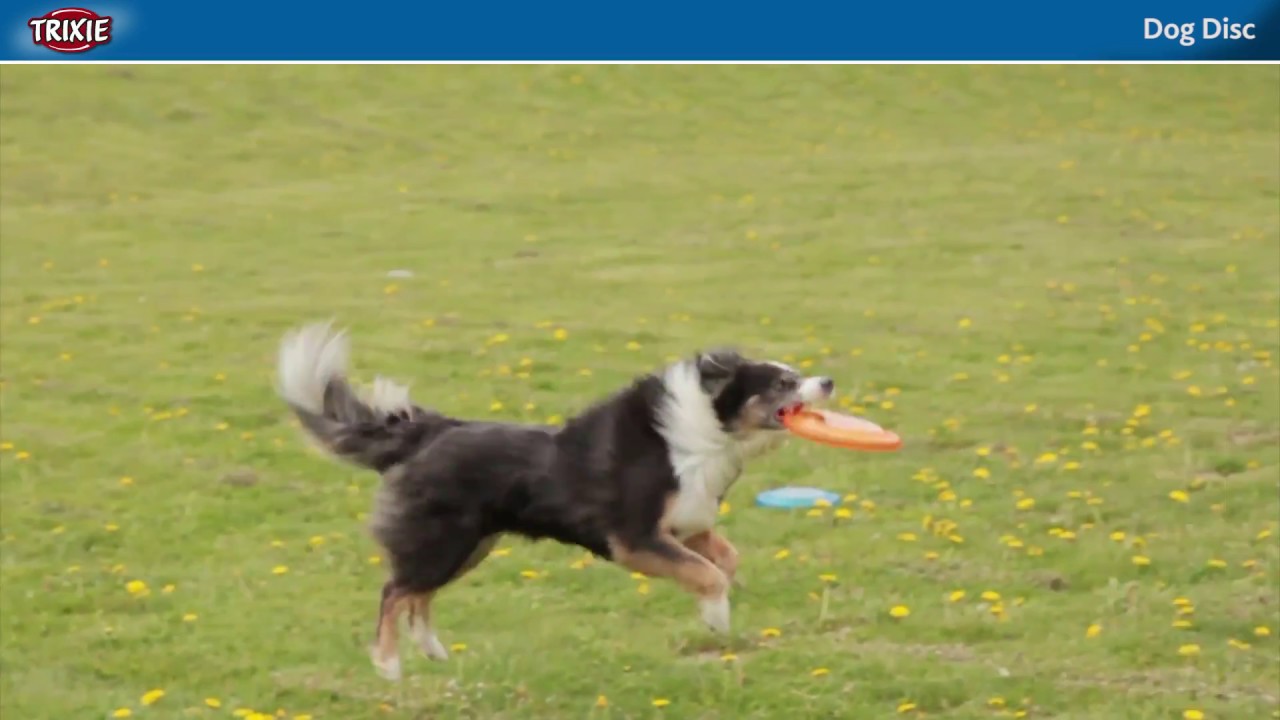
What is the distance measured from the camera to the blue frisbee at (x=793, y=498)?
32.8 feet

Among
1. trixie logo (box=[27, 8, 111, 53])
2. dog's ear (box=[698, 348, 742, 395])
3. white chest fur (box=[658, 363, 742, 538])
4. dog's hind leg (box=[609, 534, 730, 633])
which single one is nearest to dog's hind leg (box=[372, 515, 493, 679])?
dog's hind leg (box=[609, 534, 730, 633])

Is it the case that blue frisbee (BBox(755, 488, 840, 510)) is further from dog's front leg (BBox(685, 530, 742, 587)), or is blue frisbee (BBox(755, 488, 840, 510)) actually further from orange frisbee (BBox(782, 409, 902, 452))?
orange frisbee (BBox(782, 409, 902, 452))

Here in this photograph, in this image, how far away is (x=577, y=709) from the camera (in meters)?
6.95

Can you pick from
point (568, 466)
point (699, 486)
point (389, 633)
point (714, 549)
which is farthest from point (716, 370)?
point (389, 633)

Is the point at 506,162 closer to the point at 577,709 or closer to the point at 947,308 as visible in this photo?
the point at 947,308

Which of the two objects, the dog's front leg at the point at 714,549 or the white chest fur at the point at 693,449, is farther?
the dog's front leg at the point at 714,549

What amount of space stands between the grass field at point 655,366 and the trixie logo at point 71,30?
270 centimetres

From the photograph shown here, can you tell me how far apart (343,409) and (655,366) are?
24.0ft

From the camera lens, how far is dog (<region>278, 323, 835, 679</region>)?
6.23 m

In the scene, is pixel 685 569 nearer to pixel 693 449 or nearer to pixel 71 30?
pixel 693 449

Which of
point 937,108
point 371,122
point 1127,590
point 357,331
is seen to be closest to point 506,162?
→ point 371,122

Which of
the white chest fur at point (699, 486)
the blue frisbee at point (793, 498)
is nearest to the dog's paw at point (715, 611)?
the white chest fur at point (699, 486)

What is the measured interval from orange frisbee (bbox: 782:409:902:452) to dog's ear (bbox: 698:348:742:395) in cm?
25

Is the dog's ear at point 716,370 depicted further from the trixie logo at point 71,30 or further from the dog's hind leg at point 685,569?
the trixie logo at point 71,30
